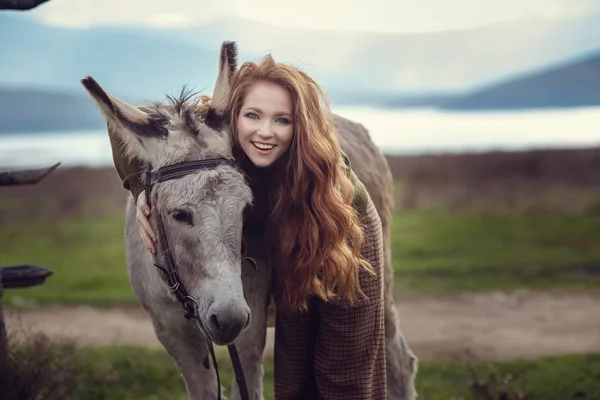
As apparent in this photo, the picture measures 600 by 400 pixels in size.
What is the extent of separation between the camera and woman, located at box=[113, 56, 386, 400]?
2.95m

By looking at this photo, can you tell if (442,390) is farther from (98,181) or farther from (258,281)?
(98,181)

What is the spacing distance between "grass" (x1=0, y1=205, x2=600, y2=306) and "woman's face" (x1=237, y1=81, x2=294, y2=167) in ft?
→ 23.2

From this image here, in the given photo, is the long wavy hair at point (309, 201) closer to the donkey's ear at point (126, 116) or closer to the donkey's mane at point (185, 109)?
the donkey's mane at point (185, 109)

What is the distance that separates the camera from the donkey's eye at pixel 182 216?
8.80 feet

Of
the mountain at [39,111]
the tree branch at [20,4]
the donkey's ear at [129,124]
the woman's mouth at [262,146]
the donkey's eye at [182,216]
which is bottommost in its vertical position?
the mountain at [39,111]

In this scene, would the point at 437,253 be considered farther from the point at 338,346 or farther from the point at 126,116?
the point at 126,116

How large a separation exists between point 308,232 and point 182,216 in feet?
1.89

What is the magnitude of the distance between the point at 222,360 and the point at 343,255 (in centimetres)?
386

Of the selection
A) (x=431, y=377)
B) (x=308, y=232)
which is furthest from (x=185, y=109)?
(x=431, y=377)

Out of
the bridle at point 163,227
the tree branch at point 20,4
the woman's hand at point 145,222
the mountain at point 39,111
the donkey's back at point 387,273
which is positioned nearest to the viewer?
the bridle at point 163,227

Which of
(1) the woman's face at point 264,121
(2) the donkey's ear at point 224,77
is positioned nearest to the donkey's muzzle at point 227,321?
(1) the woman's face at point 264,121

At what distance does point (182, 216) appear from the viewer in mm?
2703

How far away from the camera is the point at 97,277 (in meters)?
11.1

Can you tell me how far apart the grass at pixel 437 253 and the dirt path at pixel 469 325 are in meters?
0.50
